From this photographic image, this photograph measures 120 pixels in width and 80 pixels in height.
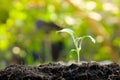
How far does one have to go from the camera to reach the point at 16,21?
3.52 metres

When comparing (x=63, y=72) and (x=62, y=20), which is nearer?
(x=63, y=72)

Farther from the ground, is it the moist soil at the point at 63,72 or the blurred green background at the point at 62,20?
the blurred green background at the point at 62,20

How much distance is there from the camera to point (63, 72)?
93cm

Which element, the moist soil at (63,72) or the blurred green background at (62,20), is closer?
the moist soil at (63,72)

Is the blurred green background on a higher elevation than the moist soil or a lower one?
higher

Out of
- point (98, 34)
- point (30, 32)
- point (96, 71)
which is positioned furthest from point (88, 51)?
point (96, 71)

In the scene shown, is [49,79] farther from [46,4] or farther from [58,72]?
[46,4]

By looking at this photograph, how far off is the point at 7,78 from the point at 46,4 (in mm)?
2400

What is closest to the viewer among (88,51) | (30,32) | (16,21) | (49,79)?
(49,79)

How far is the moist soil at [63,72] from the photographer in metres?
0.90

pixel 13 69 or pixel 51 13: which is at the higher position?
pixel 51 13

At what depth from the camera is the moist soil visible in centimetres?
90

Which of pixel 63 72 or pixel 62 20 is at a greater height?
pixel 62 20

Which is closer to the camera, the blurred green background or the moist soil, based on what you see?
the moist soil
